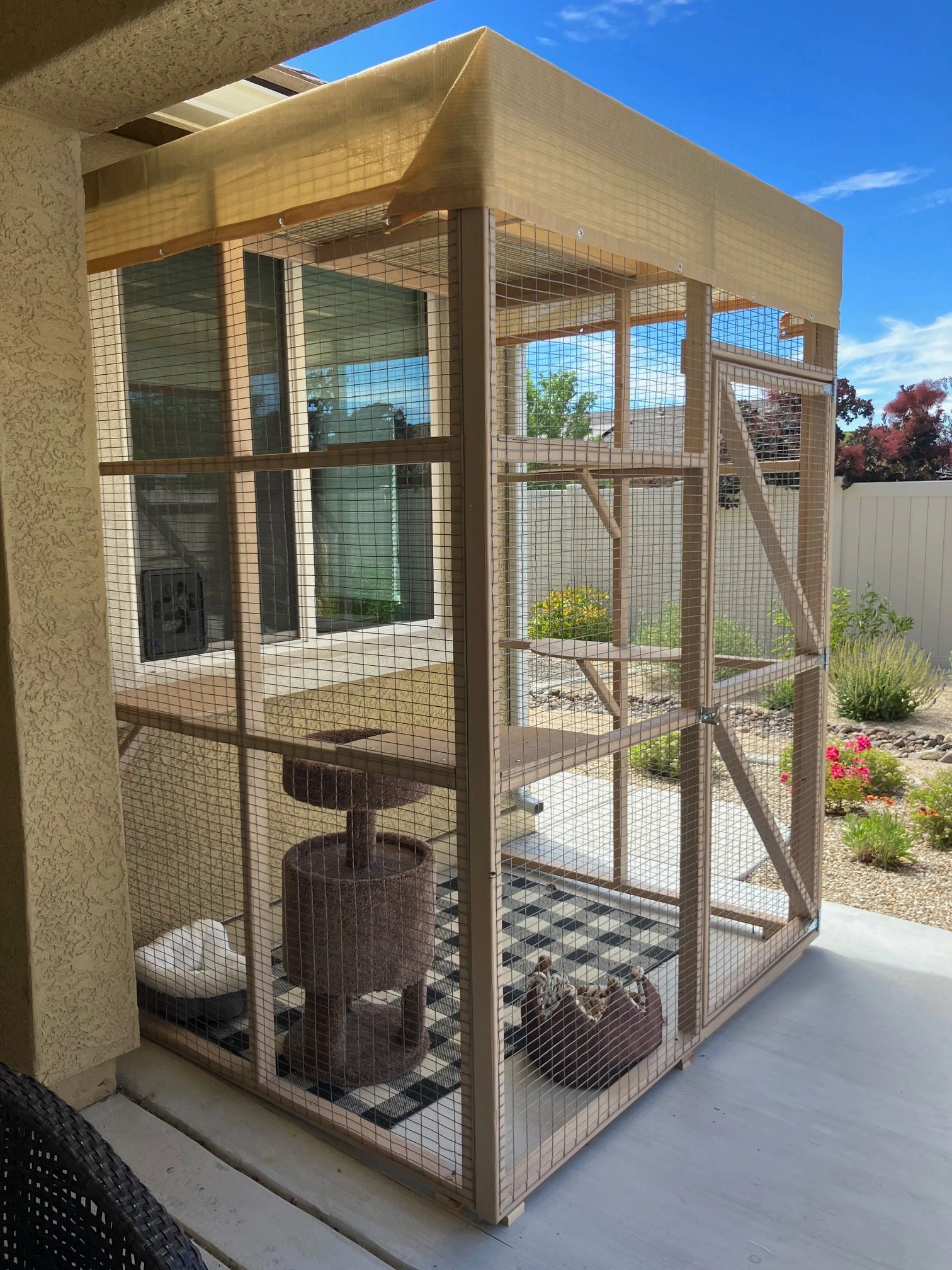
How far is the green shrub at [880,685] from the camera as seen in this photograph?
6.29m

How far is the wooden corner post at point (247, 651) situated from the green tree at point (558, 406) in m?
2.04

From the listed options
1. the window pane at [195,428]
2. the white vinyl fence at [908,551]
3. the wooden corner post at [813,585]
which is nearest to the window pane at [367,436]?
the window pane at [195,428]

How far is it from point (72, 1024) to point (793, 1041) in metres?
1.88

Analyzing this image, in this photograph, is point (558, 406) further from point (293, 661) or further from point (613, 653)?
point (613, 653)

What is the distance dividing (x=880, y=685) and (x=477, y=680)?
5143mm

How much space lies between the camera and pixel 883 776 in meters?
5.04

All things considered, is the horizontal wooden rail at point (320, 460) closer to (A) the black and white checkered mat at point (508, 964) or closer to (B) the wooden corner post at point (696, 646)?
(B) the wooden corner post at point (696, 646)

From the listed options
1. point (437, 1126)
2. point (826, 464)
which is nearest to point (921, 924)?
point (826, 464)

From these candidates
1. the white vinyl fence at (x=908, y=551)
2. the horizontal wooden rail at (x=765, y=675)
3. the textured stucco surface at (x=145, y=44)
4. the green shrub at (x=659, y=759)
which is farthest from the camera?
the white vinyl fence at (x=908, y=551)

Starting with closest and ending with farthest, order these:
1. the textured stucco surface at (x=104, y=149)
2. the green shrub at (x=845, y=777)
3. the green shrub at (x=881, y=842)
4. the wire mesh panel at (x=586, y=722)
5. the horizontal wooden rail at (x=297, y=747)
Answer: the horizontal wooden rail at (x=297, y=747) < the wire mesh panel at (x=586, y=722) < the textured stucco surface at (x=104, y=149) < the green shrub at (x=881, y=842) < the green shrub at (x=845, y=777)

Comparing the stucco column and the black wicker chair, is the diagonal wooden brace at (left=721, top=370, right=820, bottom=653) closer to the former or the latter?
the stucco column

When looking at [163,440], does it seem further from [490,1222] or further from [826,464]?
[490,1222]

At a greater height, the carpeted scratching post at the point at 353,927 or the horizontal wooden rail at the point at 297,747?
the horizontal wooden rail at the point at 297,747

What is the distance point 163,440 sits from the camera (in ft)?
11.0
